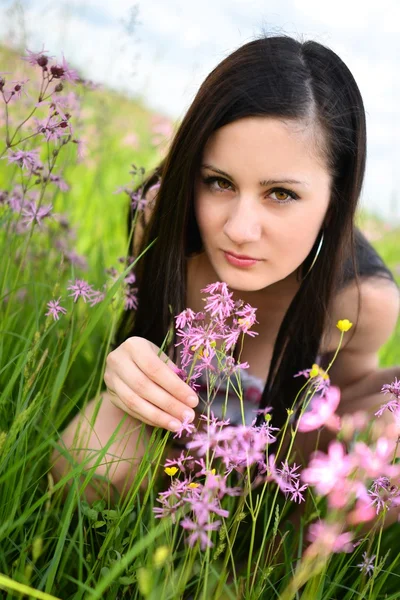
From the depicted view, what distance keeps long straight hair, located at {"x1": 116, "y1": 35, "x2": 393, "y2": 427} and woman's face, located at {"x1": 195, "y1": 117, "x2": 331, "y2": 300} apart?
0.04 m

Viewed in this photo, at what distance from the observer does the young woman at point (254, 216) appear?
1.50 metres

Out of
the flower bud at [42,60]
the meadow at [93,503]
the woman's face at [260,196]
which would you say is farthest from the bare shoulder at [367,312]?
the flower bud at [42,60]

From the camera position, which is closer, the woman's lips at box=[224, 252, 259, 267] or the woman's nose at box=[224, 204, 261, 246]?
the woman's nose at box=[224, 204, 261, 246]

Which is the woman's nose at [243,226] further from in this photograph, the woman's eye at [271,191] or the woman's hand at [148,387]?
the woman's hand at [148,387]

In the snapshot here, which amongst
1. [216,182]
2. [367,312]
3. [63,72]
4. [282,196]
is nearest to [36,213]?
[63,72]

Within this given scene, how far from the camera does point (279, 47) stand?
65.8 inches

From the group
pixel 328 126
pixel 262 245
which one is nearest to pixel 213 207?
pixel 262 245

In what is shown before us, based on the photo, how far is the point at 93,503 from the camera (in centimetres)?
129

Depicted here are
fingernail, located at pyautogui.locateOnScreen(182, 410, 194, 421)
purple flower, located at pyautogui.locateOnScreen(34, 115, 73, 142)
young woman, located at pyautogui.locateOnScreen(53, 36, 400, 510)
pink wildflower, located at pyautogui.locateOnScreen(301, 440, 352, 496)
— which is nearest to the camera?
pink wildflower, located at pyautogui.locateOnScreen(301, 440, 352, 496)

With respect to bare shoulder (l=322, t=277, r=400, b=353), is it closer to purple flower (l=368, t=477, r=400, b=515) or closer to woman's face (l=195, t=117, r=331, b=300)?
woman's face (l=195, t=117, r=331, b=300)

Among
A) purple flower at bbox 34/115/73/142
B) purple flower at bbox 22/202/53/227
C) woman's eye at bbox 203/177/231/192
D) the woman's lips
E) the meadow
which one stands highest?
woman's eye at bbox 203/177/231/192

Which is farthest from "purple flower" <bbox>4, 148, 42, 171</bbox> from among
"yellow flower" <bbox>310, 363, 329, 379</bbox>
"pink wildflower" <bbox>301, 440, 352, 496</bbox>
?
"pink wildflower" <bbox>301, 440, 352, 496</bbox>

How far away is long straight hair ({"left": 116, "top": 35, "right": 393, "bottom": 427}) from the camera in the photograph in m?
1.59

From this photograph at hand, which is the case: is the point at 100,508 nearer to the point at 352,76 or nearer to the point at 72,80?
the point at 72,80
